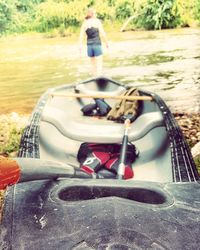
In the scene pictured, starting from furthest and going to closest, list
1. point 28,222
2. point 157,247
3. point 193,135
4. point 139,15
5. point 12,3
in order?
point 12,3, point 139,15, point 193,135, point 28,222, point 157,247

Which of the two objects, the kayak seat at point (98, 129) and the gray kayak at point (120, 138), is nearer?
the gray kayak at point (120, 138)

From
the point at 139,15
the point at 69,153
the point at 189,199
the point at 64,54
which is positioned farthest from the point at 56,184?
the point at 139,15

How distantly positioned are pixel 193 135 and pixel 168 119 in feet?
4.25

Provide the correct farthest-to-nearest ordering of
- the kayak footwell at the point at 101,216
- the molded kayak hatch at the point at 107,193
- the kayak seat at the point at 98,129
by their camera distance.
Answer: the kayak seat at the point at 98,129 < the molded kayak hatch at the point at 107,193 < the kayak footwell at the point at 101,216

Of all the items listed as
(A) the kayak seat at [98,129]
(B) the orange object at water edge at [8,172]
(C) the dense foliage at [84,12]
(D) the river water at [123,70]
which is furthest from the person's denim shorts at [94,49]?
(C) the dense foliage at [84,12]

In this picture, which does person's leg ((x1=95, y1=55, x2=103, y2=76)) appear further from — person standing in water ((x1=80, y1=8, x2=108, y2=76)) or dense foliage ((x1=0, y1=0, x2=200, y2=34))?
dense foliage ((x1=0, y1=0, x2=200, y2=34))

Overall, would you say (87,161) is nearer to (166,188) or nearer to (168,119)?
(168,119)

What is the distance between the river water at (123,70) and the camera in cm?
721

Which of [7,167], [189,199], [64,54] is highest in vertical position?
[7,167]

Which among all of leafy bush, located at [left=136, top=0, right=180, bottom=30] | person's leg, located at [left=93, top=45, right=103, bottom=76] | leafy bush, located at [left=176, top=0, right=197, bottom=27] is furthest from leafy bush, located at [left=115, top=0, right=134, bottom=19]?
person's leg, located at [left=93, top=45, right=103, bottom=76]

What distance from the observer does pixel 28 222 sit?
1757 millimetres

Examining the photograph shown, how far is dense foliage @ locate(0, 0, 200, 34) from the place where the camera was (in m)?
19.5

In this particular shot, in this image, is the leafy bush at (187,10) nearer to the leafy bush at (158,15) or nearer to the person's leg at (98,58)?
the leafy bush at (158,15)

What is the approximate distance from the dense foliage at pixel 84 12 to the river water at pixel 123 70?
4198 millimetres
